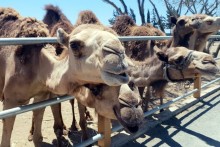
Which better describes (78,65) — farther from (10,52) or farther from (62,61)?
(10,52)

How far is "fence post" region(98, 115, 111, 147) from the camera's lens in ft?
11.4

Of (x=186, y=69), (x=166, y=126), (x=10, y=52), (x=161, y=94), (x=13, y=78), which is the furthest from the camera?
(x=166, y=126)

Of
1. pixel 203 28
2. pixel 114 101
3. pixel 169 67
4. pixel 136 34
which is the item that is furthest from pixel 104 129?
pixel 203 28

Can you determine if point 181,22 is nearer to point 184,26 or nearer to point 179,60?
point 184,26

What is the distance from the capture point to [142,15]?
20.6m

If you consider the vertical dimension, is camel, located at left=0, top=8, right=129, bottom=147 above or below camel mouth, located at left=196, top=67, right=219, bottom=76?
above

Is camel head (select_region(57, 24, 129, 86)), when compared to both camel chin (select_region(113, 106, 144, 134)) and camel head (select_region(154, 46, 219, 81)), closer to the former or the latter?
camel chin (select_region(113, 106, 144, 134))

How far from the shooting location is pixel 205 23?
5.56m

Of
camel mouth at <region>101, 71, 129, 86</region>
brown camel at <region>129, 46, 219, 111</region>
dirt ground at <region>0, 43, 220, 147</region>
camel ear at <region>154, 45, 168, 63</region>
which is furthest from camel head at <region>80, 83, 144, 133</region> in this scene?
dirt ground at <region>0, 43, 220, 147</region>

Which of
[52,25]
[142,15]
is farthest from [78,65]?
[142,15]

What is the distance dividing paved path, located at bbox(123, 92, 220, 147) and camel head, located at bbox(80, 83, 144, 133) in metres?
1.92

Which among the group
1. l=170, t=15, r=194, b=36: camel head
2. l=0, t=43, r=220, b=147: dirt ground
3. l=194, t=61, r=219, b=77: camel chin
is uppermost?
l=170, t=15, r=194, b=36: camel head

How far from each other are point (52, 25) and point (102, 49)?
12.4 ft

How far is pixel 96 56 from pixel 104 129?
147cm
